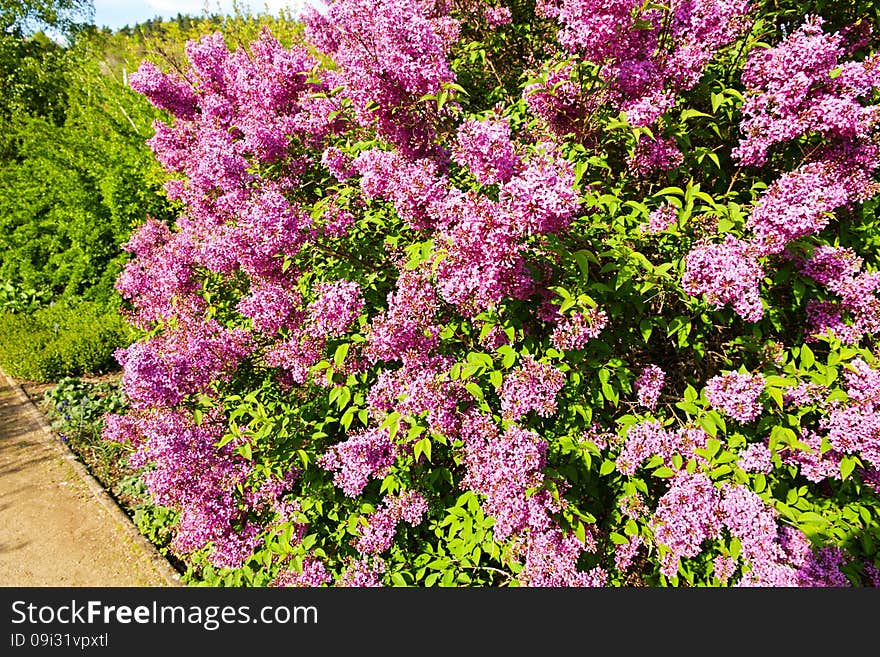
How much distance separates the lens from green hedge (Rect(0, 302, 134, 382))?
8.81 metres

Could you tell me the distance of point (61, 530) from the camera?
17.7 ft

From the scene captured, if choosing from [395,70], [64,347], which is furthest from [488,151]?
[64,347]

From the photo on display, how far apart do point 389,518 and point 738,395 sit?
2.17 m

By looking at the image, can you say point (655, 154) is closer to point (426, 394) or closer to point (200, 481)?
point (426, 394)

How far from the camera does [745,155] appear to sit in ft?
9.66

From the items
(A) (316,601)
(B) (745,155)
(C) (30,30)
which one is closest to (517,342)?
(B) (745,155)

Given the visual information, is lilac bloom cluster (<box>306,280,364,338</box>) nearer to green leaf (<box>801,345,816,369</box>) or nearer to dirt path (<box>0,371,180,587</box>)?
green leaf (<box>801,345,816,369</box>)

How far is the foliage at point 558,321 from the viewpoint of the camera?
2.60m

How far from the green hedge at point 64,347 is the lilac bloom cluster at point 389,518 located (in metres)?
6.58

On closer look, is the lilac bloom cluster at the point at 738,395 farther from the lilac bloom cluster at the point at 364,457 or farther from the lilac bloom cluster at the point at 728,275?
the lilac bloom cluster at the point at 364,457

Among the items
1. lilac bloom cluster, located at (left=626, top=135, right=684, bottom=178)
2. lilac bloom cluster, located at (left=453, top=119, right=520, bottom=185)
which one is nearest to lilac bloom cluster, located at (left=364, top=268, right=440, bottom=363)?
lilac bloom cluster, located at (left=453, top=119, right=520, bottom=185)

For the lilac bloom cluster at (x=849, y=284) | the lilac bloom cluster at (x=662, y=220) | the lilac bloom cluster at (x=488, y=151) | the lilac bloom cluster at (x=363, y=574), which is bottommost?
the lilac bloom cluster at (x=363, y=574)

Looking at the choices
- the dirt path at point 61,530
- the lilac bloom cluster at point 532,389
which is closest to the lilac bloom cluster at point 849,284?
the lilac bloom cluster at point 532,389

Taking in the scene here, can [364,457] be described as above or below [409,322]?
below
